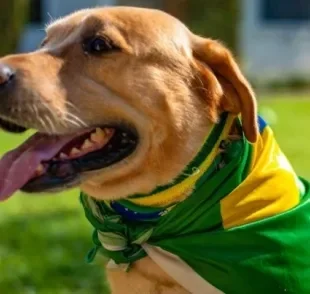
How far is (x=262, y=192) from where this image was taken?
3.81 m

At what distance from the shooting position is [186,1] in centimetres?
1739

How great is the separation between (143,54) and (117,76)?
15cm

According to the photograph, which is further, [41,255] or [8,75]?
[41,255]

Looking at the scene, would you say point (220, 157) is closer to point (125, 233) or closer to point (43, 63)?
point (125, 233)

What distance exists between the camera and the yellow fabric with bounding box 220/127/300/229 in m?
3.78

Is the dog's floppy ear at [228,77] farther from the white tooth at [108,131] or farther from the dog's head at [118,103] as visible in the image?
the white tooth at [108,131]

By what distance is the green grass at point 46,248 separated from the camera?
5.73 meters

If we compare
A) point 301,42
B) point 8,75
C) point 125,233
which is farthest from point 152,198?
point 301,42

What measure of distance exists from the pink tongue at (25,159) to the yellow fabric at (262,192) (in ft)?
2.36

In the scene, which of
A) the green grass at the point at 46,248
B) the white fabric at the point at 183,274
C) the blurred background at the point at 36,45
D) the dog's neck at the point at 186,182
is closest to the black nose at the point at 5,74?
the dog's neck at the point at 186,182

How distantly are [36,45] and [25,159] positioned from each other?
1389cm

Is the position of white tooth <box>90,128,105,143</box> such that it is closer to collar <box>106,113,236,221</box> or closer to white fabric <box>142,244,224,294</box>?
collar <box>106,113,236,221</box>

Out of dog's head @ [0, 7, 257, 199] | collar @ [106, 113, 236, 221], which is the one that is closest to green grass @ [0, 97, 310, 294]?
collar @ [106, 113, 236, 221]

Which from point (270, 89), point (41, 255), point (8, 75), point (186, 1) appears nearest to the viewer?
point (8, 75)
